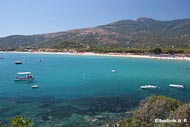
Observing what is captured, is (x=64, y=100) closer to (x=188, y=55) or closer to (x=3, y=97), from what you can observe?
(x=3, y=97)

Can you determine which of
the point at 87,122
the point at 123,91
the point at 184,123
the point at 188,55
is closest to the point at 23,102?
the point at 87,122

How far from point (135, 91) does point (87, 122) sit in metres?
31.4

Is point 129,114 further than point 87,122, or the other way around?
point 129,114

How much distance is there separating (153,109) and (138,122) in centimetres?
219

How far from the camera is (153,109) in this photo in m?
29.0

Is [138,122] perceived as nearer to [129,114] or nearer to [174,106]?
[174,106]

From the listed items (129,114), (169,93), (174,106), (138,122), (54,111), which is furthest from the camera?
(169,93)

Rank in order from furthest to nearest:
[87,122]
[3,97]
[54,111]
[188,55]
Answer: [188,55] → [3,97] → [54,111] → [87,122]

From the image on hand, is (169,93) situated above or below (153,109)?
below

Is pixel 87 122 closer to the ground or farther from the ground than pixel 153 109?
closer to the ground

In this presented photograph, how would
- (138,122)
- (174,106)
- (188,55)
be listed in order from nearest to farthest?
(138,122) → (174,106) → (188,55)

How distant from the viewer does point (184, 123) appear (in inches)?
947

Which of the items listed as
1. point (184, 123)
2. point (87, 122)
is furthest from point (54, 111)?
point (184, 123)

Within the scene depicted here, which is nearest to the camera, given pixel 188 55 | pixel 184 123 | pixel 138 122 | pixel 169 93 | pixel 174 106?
pixel 184 123
